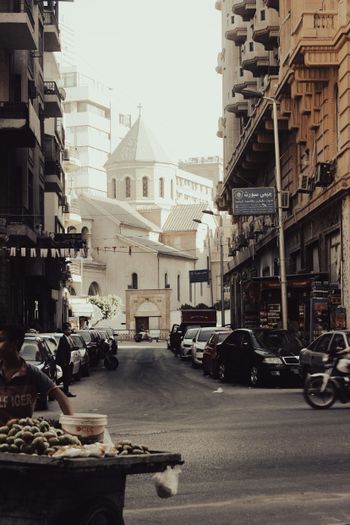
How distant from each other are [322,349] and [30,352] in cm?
652

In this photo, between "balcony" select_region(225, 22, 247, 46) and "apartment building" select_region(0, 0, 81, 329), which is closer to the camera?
"apartment building" select_region(0, 0, 81, 329)

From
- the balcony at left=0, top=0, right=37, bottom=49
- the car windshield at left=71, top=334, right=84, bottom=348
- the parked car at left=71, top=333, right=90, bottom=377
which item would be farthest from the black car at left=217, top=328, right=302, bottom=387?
the balcony at left=0, top=0, right=37, bottom=49

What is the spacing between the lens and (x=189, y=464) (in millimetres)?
12359

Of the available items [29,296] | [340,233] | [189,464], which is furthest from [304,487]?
[29,296]

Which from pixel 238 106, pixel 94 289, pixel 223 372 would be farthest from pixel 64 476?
pixel 94 289

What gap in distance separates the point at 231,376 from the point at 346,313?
160 inches

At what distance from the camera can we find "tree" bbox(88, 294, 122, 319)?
117956 millimetres

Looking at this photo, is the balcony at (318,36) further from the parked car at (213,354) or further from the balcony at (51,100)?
the balcony at (51,100)

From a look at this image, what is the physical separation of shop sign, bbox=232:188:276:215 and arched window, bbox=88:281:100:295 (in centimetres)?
8410

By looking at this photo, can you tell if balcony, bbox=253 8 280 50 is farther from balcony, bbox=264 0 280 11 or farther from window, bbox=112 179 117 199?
window, bbox=112 179 117 199

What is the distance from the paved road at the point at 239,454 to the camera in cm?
930

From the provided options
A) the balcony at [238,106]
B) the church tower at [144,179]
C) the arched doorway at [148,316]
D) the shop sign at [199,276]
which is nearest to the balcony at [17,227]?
the balcony at [238,106]

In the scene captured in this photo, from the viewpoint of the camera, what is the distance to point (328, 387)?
1991 cm

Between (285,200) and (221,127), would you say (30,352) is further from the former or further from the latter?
(221,127)
